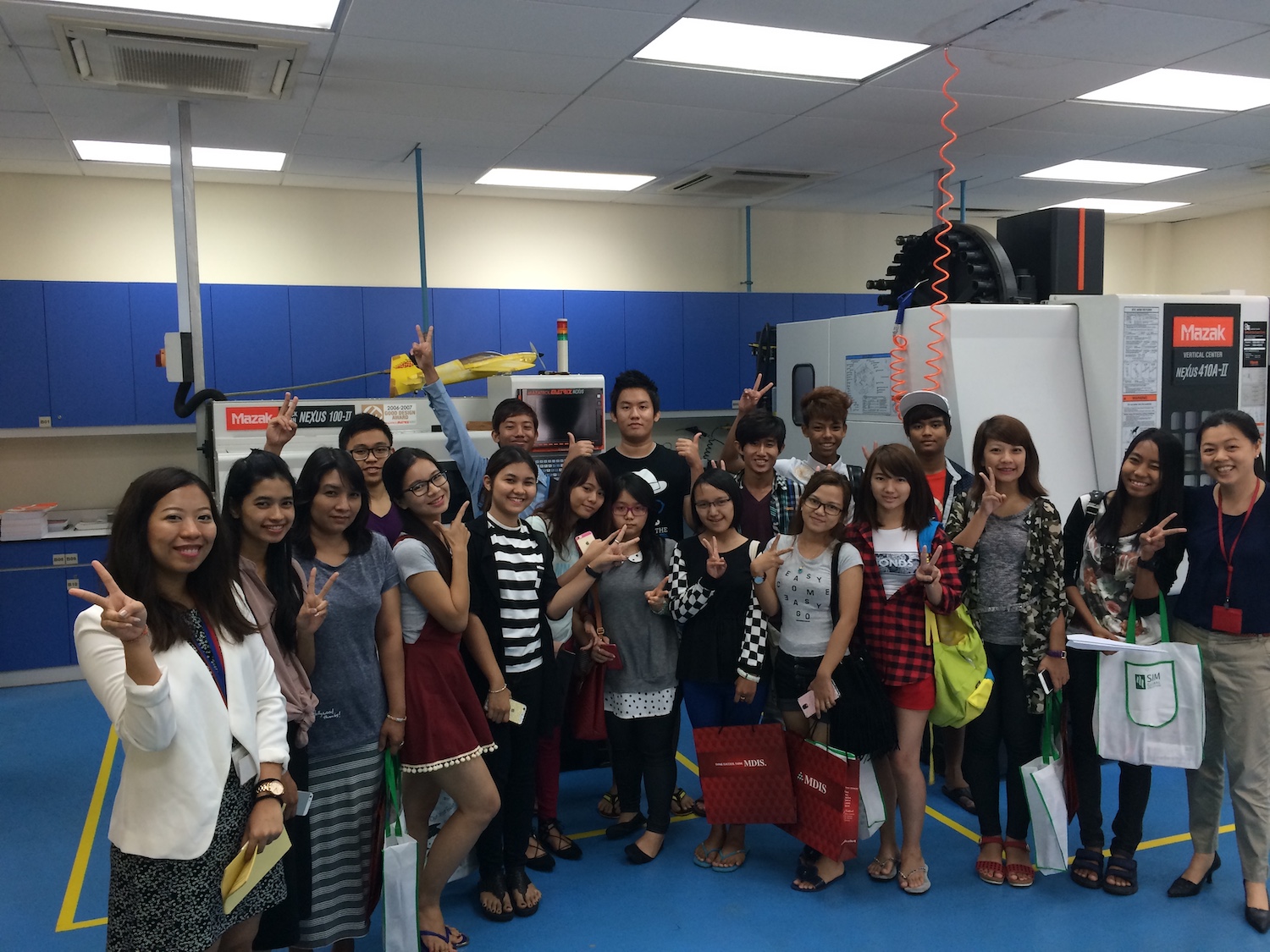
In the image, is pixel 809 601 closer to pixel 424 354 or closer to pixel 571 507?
pixel 571 507

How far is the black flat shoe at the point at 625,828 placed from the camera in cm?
326

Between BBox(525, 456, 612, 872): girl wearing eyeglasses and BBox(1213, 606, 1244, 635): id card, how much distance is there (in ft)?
5.94

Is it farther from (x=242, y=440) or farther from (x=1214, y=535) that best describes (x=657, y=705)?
(x=242, y=440)

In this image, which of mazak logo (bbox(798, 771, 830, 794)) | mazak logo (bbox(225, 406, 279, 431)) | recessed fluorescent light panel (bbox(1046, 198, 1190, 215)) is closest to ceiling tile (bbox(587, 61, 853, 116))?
mazak logo (bbox(225, 406, 279, 431))

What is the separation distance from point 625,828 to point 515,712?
89 cm

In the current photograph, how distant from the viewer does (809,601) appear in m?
2.86

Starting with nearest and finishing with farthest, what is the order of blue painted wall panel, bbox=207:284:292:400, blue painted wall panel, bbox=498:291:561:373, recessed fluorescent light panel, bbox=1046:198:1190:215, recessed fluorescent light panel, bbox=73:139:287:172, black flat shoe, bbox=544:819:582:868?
black flat shoe, bbox=544:819:582:868
recessed fluorescent light panel, bbox=73:139:287:172
blue painted wall panel, bbox=207:284:292:400
blue painted wall panel, bbox=498:291:561:373
recessed fluorescent light panel, bbox=1046:198:1190:215

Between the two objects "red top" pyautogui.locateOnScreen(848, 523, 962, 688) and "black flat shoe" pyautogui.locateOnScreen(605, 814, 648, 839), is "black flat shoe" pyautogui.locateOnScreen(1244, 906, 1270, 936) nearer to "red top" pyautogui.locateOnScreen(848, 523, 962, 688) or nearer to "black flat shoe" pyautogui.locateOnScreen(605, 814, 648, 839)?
"red top" pyautogui.locateOnScreen(848, 523, 962, 688)

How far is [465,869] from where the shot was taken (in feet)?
9.70

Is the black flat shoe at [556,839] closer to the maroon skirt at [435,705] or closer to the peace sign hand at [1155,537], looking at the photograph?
the maroon skirt at [435,705]

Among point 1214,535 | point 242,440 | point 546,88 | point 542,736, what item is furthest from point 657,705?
point 546,88

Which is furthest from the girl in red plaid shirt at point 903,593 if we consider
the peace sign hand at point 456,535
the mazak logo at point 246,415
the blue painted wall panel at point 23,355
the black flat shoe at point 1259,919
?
the blue painted wall panel at point 23,355

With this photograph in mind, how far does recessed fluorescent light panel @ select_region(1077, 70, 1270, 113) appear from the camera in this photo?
165 inches

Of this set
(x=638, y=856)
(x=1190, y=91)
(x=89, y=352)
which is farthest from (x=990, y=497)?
(x=89, y=352)
